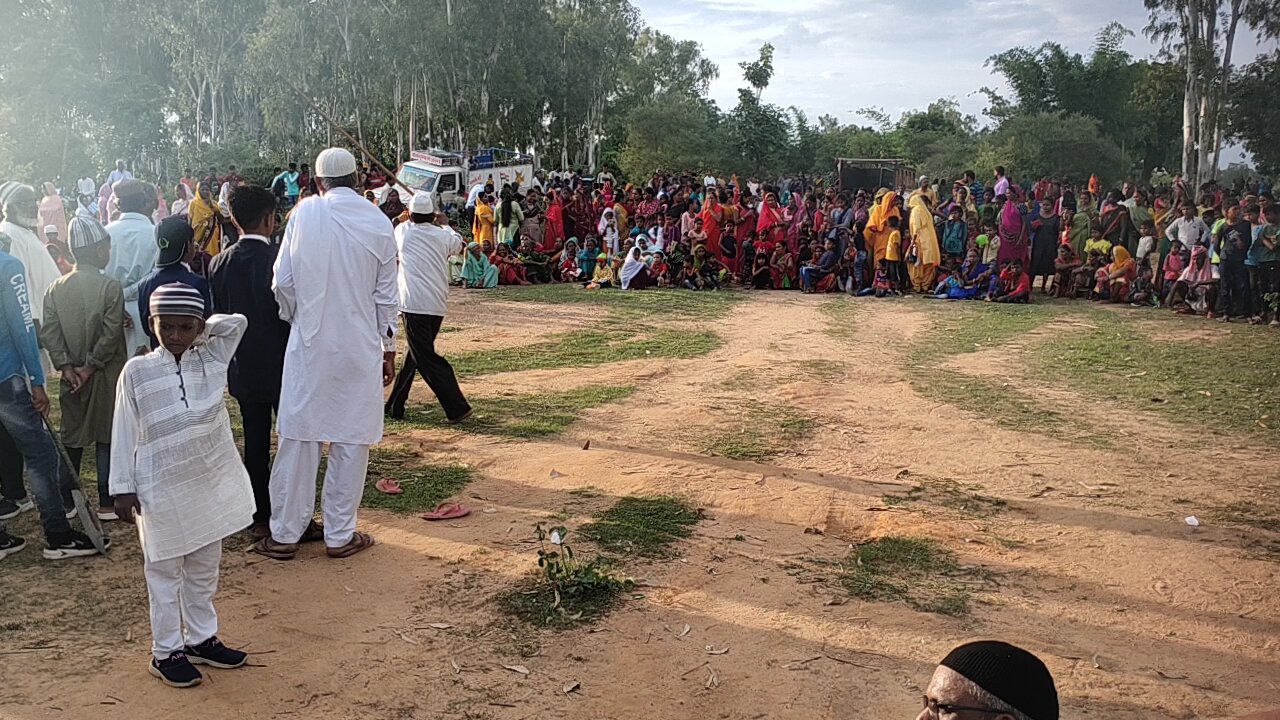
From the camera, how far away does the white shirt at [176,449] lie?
3465mm

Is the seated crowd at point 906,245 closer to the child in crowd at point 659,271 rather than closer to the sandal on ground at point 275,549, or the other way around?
the child in crowd at point 659,271

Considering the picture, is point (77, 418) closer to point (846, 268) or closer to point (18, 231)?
point (18, 231)

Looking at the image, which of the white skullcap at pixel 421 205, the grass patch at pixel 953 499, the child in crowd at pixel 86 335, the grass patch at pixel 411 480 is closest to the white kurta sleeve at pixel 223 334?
the child in crowd at pixel 86 335

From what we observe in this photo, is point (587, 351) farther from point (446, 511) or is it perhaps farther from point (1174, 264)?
point (1174, 264)

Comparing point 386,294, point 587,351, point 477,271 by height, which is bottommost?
point 587,351

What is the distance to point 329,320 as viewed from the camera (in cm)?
478

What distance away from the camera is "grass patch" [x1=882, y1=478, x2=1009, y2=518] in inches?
222

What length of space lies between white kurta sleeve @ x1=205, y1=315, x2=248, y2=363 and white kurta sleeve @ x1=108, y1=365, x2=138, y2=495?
0.31m

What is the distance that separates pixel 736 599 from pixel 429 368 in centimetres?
345

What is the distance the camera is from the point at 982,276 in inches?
619

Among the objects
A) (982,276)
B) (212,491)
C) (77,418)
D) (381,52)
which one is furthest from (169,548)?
(381,52)

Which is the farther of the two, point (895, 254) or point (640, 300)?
point (895, 254)

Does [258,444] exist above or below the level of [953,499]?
above

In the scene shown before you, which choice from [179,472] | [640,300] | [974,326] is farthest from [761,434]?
[640,300]
